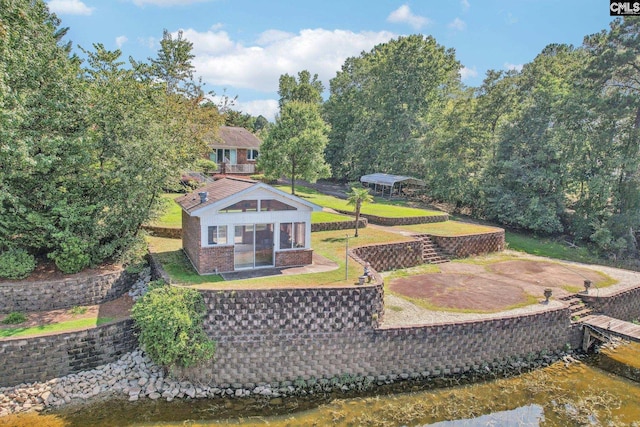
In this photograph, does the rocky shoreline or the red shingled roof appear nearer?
the rocky shoreline

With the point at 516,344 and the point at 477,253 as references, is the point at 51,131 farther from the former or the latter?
the point at 477,253

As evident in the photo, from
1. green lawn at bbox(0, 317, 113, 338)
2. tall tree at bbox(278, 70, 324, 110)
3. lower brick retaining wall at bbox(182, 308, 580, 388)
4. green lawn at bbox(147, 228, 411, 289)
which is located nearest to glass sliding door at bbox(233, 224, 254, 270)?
green lawn at bbox(147, 228, 411, 289)

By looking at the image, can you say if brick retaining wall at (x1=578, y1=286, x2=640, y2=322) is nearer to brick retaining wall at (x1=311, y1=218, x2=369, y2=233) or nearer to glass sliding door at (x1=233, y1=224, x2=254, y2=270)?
brick retaining wall at (x1=311, y1=218, x2=369, y2=233)

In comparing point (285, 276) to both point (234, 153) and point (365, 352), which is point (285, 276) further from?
point (234, 153)

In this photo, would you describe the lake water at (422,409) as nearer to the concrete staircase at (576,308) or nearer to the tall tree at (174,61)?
the concrete staircase at (576,308)

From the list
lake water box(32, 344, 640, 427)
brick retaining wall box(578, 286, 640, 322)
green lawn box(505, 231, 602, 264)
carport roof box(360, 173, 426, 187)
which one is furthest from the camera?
carport roof box(360, 173, 426, 187)

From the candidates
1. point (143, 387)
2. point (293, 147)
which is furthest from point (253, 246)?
point (293, 147)
